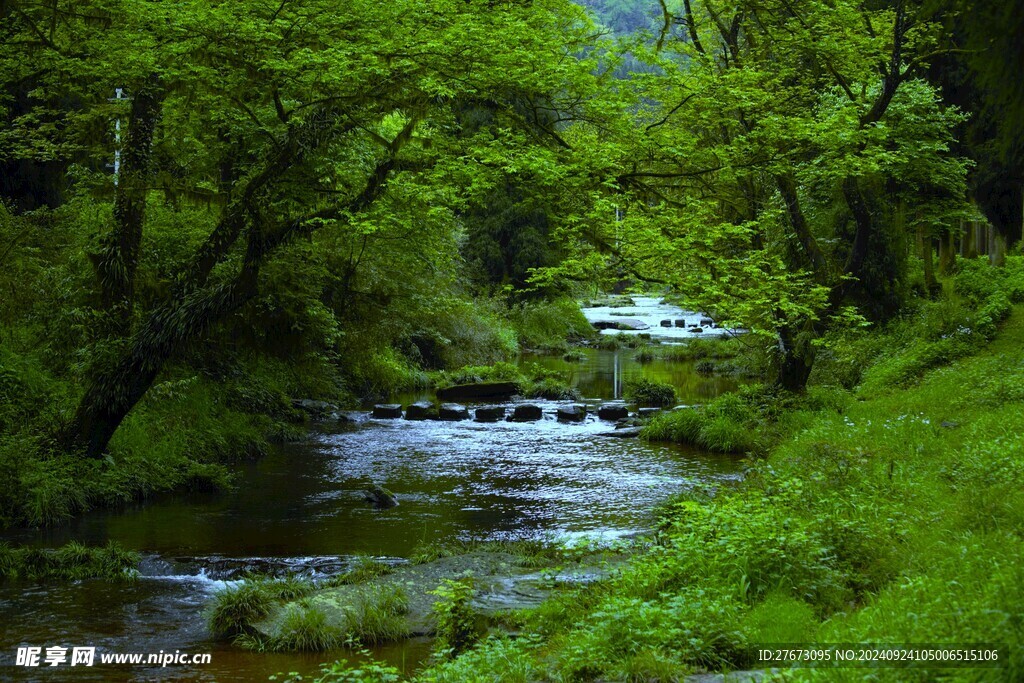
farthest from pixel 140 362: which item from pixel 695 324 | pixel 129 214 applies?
pixel 695 324

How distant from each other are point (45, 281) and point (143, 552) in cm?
709

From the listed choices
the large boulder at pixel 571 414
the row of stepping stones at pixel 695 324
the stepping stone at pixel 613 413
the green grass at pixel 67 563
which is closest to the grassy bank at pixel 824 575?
the green grass at pixel 67 563

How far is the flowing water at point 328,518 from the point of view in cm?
791

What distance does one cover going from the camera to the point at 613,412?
68.4 feet

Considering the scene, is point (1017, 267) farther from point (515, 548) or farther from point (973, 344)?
point (515, 548)

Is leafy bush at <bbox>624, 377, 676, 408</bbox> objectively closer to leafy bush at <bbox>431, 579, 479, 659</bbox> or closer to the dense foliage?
the dense foliage

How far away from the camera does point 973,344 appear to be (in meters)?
17.0

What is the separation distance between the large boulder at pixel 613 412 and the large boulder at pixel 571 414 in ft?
1.43

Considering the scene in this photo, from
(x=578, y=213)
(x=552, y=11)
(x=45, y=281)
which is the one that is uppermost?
(x=552, y=11)

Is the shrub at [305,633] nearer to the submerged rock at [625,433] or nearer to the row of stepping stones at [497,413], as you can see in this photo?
the submerged rock at [625,433]

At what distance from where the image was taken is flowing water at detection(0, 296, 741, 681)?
7.91m

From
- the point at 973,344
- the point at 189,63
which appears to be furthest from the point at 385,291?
the point at 973,344

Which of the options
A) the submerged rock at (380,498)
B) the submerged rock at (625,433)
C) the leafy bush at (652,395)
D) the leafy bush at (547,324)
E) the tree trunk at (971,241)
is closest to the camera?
the submerged rock at (380,498)

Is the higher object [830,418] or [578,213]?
[578,213]
